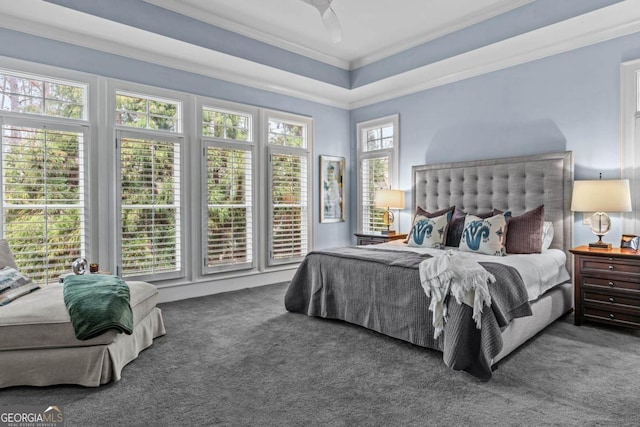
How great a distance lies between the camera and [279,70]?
4723 millimetres

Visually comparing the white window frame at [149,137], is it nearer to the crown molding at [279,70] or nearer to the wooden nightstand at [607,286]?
the crown molding at [279,70]

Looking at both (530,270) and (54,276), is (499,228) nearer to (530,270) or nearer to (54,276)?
(530,270)

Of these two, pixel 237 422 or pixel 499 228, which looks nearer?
pixel 237 422

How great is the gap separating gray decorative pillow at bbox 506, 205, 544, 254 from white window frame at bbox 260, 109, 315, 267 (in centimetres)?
284

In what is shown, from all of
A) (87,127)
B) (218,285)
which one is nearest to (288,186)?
(218,285)

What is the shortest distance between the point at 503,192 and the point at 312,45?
9.82 ft

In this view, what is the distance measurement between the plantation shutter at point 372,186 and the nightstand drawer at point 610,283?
280 centimetres

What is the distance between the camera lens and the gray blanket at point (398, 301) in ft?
7.95

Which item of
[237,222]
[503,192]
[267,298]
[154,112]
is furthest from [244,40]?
[503,192]

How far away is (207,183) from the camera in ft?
15.1

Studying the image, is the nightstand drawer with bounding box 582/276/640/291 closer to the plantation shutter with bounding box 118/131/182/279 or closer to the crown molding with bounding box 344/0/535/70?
the crown molding with bounding box 344/0/535/70

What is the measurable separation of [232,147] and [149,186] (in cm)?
116

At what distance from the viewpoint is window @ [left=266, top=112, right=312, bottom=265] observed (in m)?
5.28

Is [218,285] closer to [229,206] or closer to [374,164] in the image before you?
[229,206]
